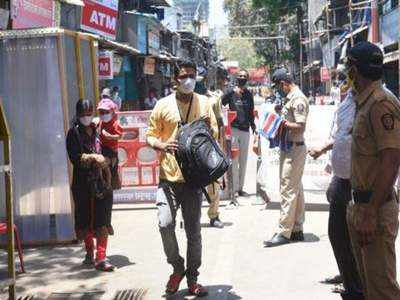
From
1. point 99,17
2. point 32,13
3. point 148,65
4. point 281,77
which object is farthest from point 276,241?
point 148,65

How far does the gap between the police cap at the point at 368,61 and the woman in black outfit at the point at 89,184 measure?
3147mm

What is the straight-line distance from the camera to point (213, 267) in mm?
6320

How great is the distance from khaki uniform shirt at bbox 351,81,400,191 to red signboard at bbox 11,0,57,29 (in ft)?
25.9

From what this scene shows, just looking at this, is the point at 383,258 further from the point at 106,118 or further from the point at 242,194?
the point at 242,194

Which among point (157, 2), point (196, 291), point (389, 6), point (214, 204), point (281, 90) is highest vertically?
point (157, 2)

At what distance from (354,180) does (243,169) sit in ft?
21.9

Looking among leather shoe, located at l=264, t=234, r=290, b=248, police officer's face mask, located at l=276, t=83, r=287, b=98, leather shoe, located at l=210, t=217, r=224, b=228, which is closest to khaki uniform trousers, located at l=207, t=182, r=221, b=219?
leather shoe, located at l=210, t=217, r=224, b=228

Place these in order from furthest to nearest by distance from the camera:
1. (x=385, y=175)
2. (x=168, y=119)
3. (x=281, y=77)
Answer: (x=281, y=77) < (x=168, y=119) < (x=385, y=175)

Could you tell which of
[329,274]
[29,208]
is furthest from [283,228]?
[29,208]

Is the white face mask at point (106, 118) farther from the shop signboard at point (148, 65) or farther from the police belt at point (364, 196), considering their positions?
the shop signboard at point (148, 65)

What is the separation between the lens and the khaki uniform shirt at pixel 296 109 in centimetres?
683

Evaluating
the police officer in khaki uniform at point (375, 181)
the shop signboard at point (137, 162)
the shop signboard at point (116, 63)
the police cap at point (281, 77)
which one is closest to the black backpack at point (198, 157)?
the police officer in khaki uniform at point (375, 181)

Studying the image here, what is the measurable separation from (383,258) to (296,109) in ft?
11.0

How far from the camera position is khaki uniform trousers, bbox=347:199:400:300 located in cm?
363
